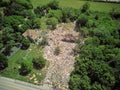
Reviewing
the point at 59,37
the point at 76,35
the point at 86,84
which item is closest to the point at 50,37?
the point at 59,37

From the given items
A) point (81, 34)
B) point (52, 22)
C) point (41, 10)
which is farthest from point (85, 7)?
point (41, 10)

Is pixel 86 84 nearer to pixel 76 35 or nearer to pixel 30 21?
pixel 76 35

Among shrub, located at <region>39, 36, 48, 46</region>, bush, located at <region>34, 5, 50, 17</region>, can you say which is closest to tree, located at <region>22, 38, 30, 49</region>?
shrub, located at <region>39, 36, 48, 46</region>

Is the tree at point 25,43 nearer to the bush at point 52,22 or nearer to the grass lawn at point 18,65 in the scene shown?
the grass lawn at point 18,65

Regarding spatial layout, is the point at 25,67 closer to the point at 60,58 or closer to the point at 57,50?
the point at 60,58

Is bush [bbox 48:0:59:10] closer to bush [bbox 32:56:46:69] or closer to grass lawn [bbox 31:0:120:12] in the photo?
grass lawn [bbox 31:0:120:12]

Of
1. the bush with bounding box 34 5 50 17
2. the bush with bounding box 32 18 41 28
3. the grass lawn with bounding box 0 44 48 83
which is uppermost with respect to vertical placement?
the bush with bounding box 34 5 50 17
